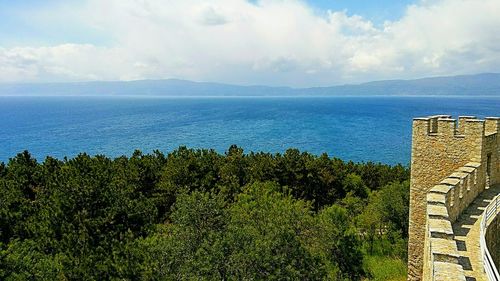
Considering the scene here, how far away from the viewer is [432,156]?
43.5 feet

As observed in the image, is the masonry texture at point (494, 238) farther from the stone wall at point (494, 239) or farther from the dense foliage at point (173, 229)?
the dense foliage at point (173, 229)

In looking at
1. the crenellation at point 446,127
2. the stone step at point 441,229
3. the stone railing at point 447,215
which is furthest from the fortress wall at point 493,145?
the stone step at point 441,229

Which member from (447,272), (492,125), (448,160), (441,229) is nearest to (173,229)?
(448,160)

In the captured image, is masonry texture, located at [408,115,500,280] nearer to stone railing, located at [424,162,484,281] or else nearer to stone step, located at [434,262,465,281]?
stone railing, located at [424,162,484,281]

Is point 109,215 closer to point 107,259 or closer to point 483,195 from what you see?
point 107,259

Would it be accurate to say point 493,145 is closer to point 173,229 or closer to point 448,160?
point 448,160

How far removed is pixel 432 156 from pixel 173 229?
10235mm

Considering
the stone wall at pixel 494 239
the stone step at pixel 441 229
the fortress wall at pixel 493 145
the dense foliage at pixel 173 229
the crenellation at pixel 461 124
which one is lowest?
the dense foliage at pixel 173 229

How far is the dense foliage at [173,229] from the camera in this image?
45.7ft

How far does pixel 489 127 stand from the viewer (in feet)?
44.2

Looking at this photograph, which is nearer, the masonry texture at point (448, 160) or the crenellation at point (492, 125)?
the masonry texture at point (448, 160)

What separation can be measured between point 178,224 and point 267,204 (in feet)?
18.1

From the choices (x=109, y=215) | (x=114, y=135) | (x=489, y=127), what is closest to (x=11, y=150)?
(x=114, y=135)

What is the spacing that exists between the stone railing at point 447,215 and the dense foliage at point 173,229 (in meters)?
6.17
